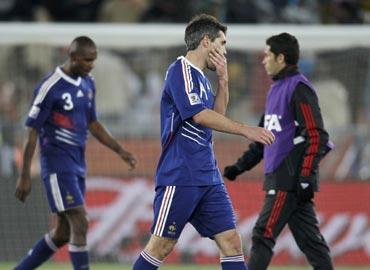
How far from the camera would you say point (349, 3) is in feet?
60.8

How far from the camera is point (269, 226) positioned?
963 cm

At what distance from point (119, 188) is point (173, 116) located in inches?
246

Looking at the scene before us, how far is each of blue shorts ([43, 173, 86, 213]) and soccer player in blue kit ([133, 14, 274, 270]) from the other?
2158 mm

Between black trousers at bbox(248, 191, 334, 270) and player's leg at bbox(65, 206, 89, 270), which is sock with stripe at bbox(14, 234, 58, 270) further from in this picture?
black trousers at bbox(248, 191, 334, 270)

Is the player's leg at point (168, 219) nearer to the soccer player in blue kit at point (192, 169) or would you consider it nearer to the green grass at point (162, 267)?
the soccer player in blue kit at point (192, 169)

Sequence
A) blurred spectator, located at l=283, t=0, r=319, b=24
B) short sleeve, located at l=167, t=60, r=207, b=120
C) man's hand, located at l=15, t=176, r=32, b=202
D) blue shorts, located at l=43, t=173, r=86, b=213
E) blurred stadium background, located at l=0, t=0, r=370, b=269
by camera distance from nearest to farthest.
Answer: short sleeve, located at l=167, t=60, r=207, b=120 < man's hand, located at l=15, t=176, r=32, b=202 < blue shorts, located at l=43, t=173, r=86, b=213 < blurred stadium background, located at l=0, t=0, r=370, b=269 < blurred spectator, located at l=283, t=0, r=319, b=24

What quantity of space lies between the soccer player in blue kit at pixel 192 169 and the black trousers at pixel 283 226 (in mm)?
1063

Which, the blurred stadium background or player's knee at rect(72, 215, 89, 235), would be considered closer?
player's knee at rect(72, 215, 89, 235)

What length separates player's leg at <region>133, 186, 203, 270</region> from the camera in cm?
852

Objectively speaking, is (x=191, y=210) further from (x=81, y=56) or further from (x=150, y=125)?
(x=150, y=125)

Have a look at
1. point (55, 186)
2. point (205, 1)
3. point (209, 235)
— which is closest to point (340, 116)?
point (205, 1)

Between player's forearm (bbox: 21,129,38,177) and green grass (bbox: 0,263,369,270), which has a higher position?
player's forearm (bbox: 21,129,38,177)

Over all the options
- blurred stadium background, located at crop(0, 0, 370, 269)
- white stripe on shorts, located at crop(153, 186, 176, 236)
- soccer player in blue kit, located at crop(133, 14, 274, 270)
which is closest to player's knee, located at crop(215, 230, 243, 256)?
soccer player in blue kit, located at crop(133, 14, 274, 270)

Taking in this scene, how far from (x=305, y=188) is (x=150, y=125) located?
19.0ft
